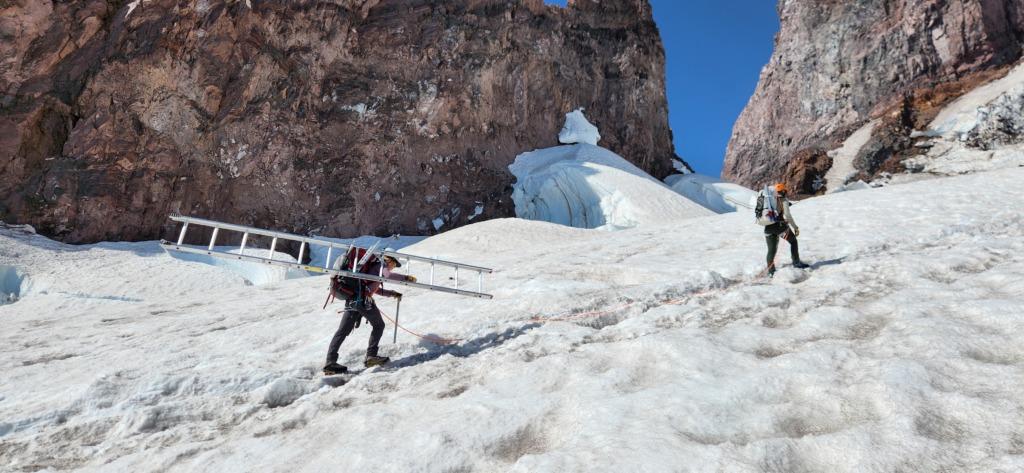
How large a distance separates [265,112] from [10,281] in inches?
420

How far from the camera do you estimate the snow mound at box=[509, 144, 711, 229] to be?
22469 millimetres

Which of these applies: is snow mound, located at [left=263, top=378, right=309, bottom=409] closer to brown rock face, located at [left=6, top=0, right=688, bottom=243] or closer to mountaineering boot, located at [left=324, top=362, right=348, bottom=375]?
mountaineering boot, located at [left=324, top=362, right=348, bottom=375]

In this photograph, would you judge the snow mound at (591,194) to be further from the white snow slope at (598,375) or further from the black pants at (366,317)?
the black pants at (366,317)

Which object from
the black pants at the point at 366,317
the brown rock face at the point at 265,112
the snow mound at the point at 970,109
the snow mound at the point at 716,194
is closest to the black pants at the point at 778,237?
the black pants at the point at 366,317

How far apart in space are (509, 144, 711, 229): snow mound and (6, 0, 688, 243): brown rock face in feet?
4.12

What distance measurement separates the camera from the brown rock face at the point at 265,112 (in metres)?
19.9

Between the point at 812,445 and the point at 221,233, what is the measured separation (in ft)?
74.2

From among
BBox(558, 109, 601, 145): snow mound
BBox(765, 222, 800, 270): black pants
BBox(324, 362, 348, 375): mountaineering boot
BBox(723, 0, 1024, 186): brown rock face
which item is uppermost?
BBox(723, 0, 1024, 186): brown rock face

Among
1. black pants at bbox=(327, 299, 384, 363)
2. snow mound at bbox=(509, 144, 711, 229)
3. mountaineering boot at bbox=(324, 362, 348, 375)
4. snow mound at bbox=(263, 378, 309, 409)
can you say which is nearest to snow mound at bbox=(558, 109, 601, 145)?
snow mound at bbox=(509, 144, 711, 229)

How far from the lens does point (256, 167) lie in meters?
22.5

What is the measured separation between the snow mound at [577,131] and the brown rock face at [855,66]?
15.5 metres

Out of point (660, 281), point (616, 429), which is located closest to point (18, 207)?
point (660, 281)

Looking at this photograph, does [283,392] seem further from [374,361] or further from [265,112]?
[265,112]

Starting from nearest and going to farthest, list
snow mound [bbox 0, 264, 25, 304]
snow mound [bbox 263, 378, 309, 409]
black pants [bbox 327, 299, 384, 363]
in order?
snow mound [bbox 263, 378, 309, 409], black pants [bbox 327, 299, 384, 363], snow mound [bbox 0, 264, 25, 304]
